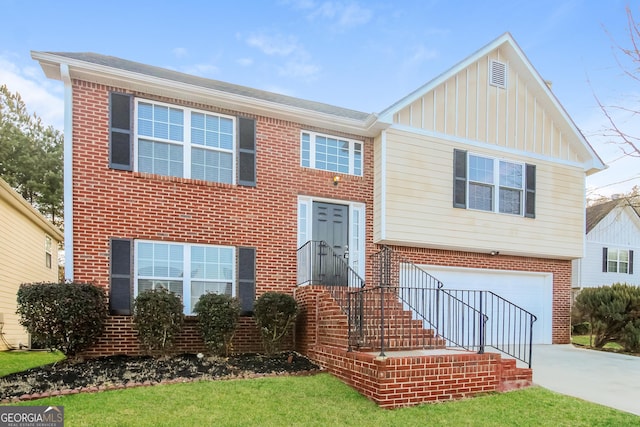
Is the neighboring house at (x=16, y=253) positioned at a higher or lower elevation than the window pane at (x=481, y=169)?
lower

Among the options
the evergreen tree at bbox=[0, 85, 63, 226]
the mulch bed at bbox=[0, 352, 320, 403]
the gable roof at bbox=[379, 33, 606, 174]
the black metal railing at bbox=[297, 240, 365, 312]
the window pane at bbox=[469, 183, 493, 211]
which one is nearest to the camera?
the mulch bed at bbox=[0, 352, 320, 403]

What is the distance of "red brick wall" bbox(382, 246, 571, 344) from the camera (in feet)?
33.6

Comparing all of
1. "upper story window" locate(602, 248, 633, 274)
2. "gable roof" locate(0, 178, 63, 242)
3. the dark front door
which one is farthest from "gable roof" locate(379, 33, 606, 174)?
"upper story window" locate(602, 248, 633, 274)

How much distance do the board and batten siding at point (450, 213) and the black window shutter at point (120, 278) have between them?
17.0 ft

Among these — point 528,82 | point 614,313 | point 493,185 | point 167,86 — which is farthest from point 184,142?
point 614,313

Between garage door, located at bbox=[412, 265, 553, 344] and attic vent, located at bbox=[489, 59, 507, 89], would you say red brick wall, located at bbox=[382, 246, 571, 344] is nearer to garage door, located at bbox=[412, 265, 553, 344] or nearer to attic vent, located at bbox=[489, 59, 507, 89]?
garage door, located at bbox=[412, 265, 553, 344]

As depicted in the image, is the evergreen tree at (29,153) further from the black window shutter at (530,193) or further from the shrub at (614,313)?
the shrub at (614,313)

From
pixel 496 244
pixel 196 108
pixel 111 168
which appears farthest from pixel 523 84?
pixel 111 168

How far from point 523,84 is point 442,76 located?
276 centimetres

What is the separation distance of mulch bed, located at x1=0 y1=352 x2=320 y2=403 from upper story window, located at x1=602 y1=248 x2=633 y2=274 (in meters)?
18.4

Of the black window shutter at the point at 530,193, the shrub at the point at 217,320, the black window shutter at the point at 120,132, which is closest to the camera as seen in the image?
the shrub at the point at 217,320

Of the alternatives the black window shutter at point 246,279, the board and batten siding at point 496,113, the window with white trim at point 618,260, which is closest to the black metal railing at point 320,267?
the black window shutter at point 246,279

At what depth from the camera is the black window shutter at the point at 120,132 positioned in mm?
7820

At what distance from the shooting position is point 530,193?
1103 centimetres
